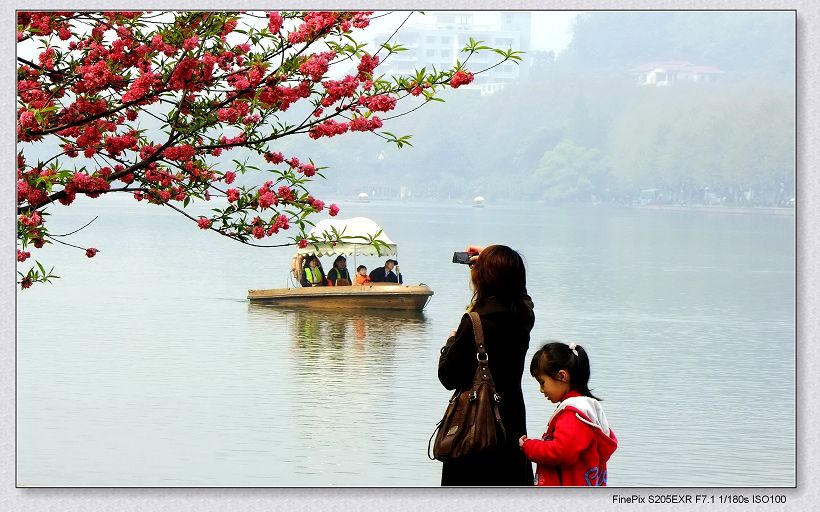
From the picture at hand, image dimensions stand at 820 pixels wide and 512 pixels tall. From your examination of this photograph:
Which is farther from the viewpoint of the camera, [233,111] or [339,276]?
[339,276]

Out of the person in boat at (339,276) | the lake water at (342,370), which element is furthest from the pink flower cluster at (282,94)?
the person in boat at (339,276)

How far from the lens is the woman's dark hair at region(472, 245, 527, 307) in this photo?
4.04m

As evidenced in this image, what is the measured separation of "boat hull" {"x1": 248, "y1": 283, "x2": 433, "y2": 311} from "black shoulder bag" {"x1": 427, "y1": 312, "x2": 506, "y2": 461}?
44.6ft

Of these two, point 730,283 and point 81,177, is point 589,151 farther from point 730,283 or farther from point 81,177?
point 81,177

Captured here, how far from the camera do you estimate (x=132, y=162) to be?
18.0 ft

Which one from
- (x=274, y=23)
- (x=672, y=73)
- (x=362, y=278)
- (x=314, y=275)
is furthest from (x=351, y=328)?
(x=672, y=73)

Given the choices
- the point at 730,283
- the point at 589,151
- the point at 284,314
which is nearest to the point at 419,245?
the point at 589,151

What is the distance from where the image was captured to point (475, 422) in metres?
4.07

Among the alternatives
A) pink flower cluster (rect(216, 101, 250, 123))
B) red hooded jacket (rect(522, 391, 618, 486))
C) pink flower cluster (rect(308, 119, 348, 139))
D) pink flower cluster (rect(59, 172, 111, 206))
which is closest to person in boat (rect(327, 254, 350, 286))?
pink flower cluster (rect(308, 119, 348, 139))

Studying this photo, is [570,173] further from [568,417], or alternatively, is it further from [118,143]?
[568,417]

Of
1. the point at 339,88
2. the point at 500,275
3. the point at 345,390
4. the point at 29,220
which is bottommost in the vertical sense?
the point at 345,390

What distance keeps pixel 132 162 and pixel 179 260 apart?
28026 mm

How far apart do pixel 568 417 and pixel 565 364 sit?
0.15m

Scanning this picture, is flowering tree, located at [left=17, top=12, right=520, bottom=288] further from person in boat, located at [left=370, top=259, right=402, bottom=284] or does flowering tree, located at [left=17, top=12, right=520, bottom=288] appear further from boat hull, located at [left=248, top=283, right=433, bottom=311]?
person in boat, located at [left=370, top=259, right=402, bottom=284]
